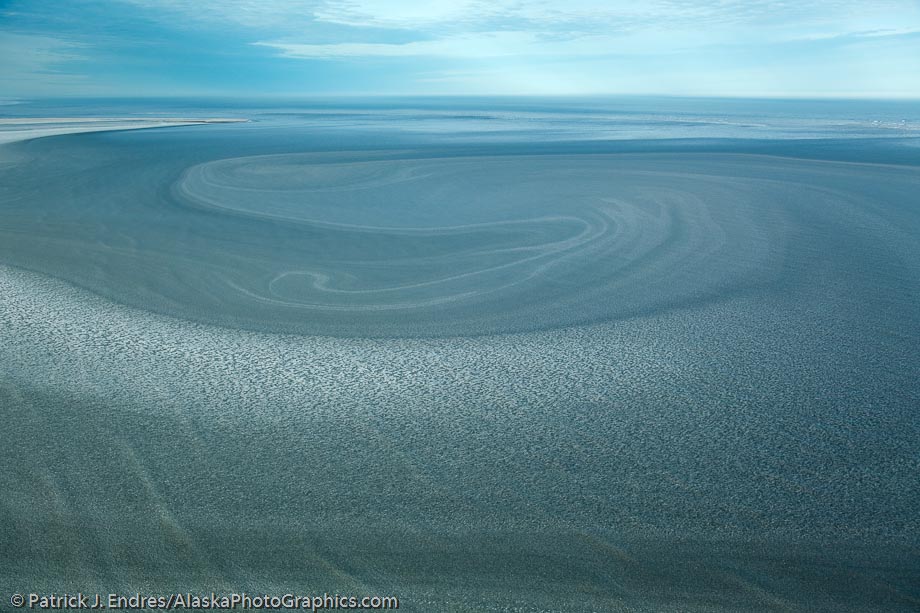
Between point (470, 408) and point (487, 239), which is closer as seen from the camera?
point (470, 408)

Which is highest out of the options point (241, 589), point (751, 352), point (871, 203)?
point (871, 203)

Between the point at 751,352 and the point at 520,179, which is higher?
the point at 520,179

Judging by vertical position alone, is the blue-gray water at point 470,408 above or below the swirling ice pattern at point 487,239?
below

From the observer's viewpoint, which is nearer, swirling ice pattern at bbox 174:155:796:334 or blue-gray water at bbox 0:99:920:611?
blue-gray water at bbox 0:99:920:611

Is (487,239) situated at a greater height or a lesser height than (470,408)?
greater

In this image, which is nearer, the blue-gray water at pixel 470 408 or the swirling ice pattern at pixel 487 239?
the blue-gray water at pixel 470 408

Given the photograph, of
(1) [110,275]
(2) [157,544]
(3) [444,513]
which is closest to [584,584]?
(3) [444,513]

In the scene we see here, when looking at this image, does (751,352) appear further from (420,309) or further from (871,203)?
(871,203)

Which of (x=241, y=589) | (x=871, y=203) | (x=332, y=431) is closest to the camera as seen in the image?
(x=241, y=589)
